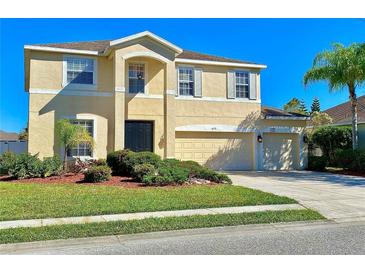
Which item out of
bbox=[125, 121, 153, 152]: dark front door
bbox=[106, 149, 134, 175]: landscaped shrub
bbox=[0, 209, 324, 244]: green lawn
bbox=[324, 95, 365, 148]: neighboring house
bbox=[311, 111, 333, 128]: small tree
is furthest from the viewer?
bbox=[311, 111, 333, 128]: small tree

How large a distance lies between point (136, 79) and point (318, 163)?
447 inches

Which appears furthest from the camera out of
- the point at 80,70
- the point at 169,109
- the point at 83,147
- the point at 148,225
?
the point at 169,109

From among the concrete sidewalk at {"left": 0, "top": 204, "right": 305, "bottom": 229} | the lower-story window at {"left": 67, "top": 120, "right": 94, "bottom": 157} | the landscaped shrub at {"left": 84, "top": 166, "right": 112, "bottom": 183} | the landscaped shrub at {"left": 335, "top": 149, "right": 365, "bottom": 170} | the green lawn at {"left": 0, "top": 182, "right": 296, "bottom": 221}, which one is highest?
the lower-story window at {"left": 67, "top": 120, "right": 94, "bottom": 157}

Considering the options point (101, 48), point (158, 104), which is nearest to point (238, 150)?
point (158, 104)

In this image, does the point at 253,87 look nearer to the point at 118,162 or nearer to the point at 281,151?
the point at 281,151

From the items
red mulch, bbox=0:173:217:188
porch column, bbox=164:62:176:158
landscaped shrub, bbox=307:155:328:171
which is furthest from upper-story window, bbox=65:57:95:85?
landscaped shrub, bbox=307:155:328:171

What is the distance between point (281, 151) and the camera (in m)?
21.8

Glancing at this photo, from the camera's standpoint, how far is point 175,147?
64.4 feet

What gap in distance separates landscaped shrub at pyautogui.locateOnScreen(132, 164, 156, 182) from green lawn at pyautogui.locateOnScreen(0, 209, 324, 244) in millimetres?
5322

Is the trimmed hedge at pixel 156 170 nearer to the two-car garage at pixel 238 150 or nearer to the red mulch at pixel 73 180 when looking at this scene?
the red mulch at pixel 73 180

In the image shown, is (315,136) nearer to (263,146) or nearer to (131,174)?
(263,146)

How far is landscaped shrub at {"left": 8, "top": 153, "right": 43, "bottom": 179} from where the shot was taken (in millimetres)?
14094

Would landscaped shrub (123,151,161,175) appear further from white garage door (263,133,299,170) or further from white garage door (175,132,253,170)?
white garage door (263,133,299,170)

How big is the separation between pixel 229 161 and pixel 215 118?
2632 mm
